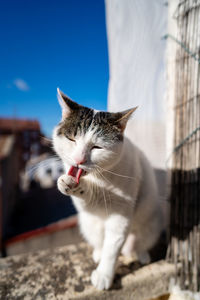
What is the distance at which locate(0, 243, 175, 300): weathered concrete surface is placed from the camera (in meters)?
0.80

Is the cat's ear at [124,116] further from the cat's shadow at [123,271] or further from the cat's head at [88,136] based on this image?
the cat's shadow at [123,271]

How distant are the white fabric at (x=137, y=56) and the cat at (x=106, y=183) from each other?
213 mm

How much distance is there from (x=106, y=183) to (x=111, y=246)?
0.97 feet

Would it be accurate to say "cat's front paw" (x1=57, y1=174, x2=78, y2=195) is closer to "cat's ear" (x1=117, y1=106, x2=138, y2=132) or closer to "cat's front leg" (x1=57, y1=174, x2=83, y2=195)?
"cat's front leg" (x1=57, y1=174, x2=83, y2=195)

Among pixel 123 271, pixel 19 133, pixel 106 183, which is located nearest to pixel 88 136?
pixel 106 183

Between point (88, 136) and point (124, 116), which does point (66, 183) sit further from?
point (124, 116)

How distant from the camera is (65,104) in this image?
0.64 m

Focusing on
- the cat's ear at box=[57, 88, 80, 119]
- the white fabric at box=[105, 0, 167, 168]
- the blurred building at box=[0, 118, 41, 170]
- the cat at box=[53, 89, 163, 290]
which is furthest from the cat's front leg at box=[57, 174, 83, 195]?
the blurred building at box=[0, 118, 41, 170]

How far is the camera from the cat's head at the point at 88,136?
23.7 inches

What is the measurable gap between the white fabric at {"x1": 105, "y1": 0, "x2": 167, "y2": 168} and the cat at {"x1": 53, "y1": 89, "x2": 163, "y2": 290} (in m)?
0.21

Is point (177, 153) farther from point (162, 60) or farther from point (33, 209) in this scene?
point (33, 209)

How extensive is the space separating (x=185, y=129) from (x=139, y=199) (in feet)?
1.49

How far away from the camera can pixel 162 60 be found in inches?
37.5

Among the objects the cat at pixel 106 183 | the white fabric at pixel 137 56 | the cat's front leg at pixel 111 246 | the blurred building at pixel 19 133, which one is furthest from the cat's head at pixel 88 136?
the blurred building at pixel 19 133
